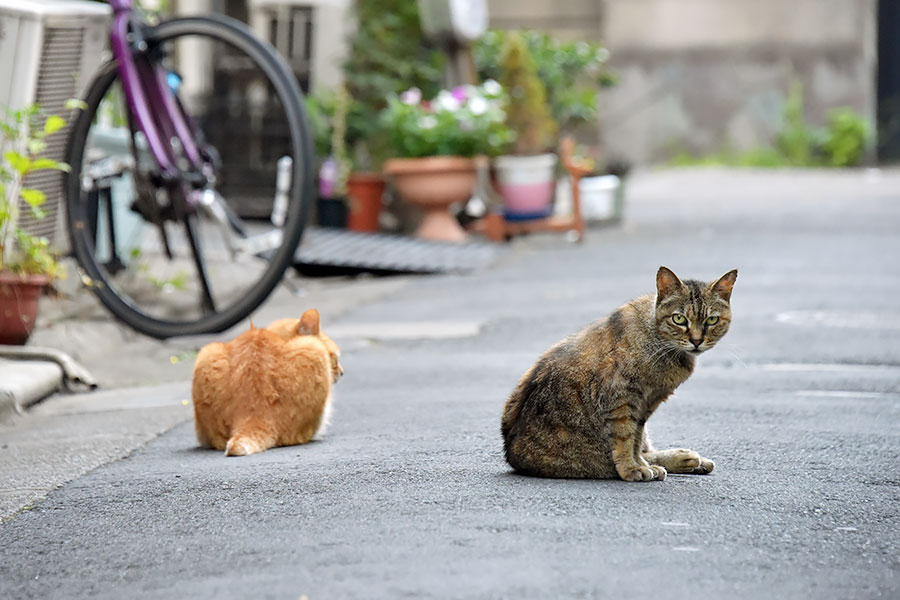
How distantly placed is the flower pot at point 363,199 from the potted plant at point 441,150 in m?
0.18

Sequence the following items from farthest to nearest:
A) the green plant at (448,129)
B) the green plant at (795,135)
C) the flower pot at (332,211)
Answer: the green plant at (795,135) < the flower pot at (332,211) < the green plant at (448,129)

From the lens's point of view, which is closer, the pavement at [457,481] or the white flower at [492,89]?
the pavement at [457,481]

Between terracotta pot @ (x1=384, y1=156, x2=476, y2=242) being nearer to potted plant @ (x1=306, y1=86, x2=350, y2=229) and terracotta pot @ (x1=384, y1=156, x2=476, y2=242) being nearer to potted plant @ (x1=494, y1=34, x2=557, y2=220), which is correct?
potted plant @ (x1=494, y1=34, x2=557, y2=220)

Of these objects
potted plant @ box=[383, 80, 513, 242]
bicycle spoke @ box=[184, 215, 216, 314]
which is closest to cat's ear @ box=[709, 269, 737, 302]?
bicycle spoke @ box=[184, 215, 216, 314]

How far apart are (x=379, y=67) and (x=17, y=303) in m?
6.47

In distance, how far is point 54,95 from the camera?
6.00 m

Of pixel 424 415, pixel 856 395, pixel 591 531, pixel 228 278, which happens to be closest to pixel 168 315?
pixel 228 278

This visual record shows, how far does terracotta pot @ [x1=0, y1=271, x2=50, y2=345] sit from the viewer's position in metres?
5.19

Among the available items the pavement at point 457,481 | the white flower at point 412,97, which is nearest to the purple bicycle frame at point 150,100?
the pavement at point 457,481

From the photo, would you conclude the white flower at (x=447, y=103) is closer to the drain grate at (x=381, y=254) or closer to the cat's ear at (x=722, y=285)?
the drain grate at (x=381, y=254)

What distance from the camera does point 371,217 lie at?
1009cm

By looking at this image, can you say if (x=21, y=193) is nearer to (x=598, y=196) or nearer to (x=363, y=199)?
(x=363, y=199)

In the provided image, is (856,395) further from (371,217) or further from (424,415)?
(371,217)

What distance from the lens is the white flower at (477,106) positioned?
389 inches
